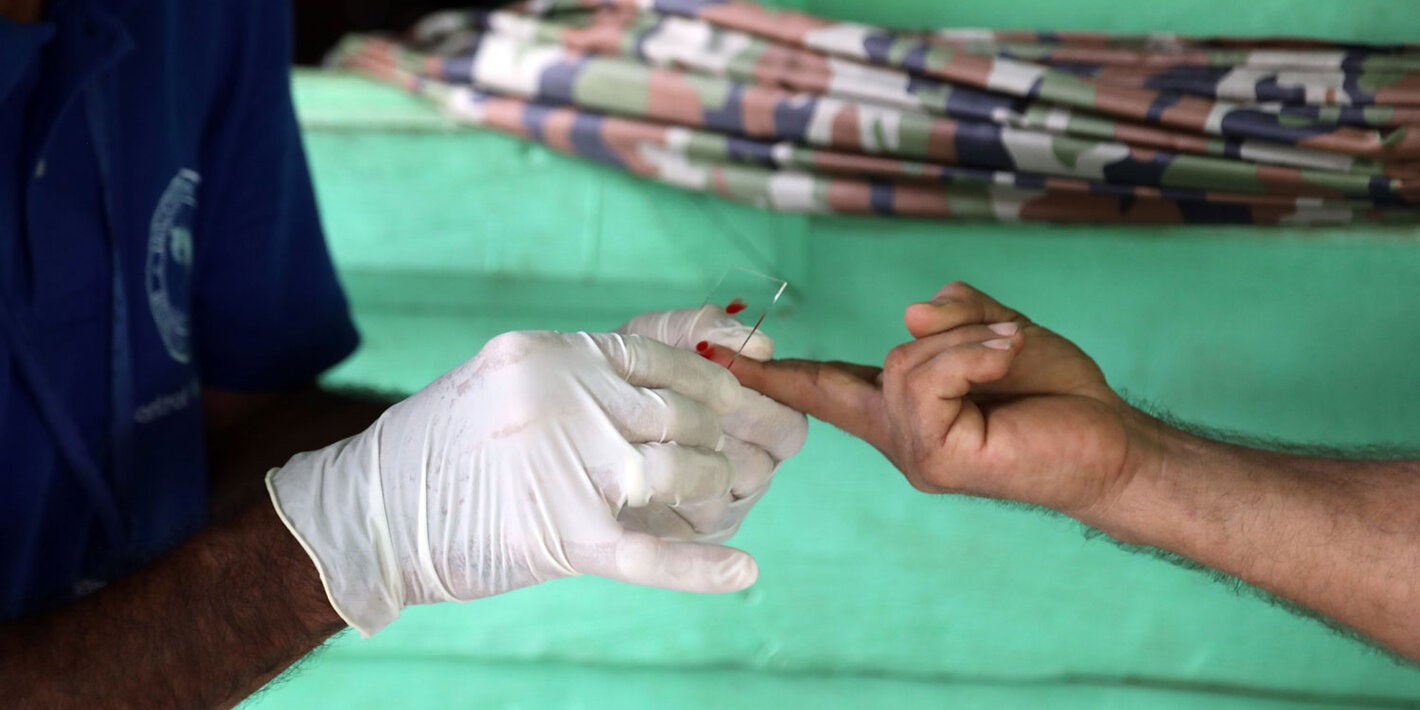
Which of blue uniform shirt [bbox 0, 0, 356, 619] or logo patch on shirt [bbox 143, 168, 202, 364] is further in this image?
logo patch on shirt [bbox 143, 168, 202, 364]

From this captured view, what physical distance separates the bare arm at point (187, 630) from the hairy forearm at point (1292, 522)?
2.54 ft

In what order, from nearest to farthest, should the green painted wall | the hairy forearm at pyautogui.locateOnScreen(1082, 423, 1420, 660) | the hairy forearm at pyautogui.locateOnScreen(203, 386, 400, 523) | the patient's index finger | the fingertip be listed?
the fingertip < the hairy forearm at pyautogui.locateOnScreen(1082, 423, 1420, 660) < the patient's index finger < the hairy forearm at pyautogui.locateOnScreen(203, 386, 400, 523) < the green painted wall

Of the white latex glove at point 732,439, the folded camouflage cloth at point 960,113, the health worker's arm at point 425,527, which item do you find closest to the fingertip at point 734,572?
the health worker's arm at point 425,527

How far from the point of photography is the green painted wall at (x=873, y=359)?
1.55 m

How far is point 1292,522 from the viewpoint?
1.06 m

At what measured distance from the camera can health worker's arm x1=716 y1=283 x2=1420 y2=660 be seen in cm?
103

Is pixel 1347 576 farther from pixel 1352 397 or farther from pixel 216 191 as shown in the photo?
pixel 216 191

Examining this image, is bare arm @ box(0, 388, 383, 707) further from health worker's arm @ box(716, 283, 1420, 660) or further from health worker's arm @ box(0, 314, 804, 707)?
health worker's arm @ box(716, 283, 1420, 660)

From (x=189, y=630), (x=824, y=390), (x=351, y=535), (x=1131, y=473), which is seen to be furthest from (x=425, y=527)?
(x=1131, y=473)

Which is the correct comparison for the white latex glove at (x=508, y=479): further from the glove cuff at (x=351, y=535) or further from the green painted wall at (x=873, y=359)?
the green painted wall at (x=873, y=359)

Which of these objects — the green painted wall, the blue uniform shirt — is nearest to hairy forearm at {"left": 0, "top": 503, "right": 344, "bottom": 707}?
the blue uniform shirt

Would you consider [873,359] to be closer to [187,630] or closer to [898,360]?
[898,360]

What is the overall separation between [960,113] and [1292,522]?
0.65m

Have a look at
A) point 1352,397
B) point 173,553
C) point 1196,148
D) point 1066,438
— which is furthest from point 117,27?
point 1352,397
